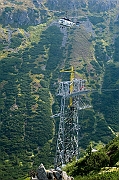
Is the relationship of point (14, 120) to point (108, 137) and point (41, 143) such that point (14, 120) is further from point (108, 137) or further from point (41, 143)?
point (108, 137)

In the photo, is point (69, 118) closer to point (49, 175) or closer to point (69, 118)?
point (69, 118)

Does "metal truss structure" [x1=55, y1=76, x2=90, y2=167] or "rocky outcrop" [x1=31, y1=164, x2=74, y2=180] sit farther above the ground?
"rocky outcrop" [x1=31, y1=164, x2=74, y2=180]

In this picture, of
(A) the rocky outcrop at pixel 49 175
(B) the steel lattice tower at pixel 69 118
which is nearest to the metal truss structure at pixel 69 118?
(B) the steel lattice tower at pixel 69 118

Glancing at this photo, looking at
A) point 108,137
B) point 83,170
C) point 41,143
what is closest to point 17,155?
point 41,143

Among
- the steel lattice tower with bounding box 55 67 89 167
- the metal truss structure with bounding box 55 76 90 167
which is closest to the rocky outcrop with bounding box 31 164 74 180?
the metal truss structure with bounding box 55 76 90 167

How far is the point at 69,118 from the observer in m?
67.9

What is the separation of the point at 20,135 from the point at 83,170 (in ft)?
485

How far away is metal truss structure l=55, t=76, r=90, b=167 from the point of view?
222ft

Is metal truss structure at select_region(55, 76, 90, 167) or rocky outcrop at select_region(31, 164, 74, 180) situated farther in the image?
metal truss structure at select_region(55, 76, 90, 167)

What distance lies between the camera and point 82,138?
182 meters

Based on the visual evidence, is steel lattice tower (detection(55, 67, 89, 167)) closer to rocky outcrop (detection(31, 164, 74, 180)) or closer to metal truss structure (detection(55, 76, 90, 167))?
metal truss structure (detection(55, 76, 90, 167))

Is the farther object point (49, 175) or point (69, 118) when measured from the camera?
point (69, 118)

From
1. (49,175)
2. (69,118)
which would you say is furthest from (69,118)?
(49,175)

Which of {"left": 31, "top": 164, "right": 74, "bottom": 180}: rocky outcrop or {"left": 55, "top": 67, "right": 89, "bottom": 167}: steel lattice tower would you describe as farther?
{"left": 55, "top": 67, "right": 89, "bottom": 167}: steel lattice tower
